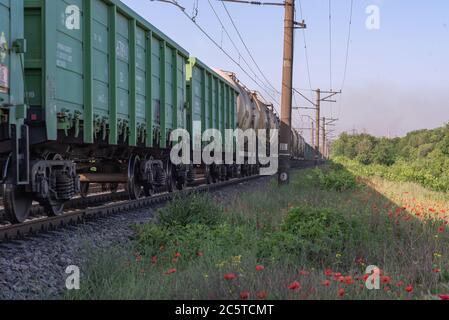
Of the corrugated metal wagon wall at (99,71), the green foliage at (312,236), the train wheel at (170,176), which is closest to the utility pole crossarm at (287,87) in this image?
the train wheel at (170,176)

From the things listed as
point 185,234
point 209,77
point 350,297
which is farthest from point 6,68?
point 209,77

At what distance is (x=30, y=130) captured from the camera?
7637mm

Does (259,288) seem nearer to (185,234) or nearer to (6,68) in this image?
(185,234)

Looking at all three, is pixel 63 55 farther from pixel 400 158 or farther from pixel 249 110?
pixel 400 158

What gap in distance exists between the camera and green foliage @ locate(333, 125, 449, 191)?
87.2ft

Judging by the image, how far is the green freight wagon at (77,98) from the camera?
7.22m

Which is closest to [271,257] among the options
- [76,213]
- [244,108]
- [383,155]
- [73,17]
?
[76,213]

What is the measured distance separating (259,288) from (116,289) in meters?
1.18

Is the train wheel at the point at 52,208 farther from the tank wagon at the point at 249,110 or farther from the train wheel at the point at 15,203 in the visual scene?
the tank wagon at the point at 249,110

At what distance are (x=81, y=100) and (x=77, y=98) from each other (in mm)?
137

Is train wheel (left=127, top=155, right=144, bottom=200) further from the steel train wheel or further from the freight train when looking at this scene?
the steel train wheel

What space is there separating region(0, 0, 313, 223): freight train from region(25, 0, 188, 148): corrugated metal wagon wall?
16 millimetres

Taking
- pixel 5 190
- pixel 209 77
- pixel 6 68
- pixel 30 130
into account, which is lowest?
pixel 5 190

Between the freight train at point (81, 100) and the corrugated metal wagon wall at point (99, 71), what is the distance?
2 centimetres
